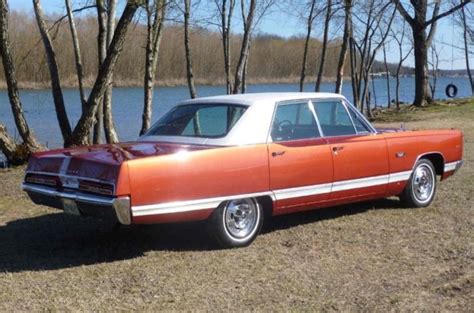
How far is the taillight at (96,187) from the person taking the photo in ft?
18.4

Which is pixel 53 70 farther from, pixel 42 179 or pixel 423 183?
pixel 423 183

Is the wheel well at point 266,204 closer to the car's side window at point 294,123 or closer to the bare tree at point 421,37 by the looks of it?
the car's side window at point 294,123

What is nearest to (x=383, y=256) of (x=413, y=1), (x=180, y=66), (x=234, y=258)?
(x=234, y=258)

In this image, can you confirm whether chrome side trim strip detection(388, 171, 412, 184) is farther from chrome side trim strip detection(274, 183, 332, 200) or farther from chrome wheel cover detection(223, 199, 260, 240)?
chrome wheel cover detection(223, 199, 260, 240)

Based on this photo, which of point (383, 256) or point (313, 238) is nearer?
point (383, 256)

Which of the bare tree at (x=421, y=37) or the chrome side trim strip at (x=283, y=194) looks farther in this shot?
the bare tree at (x=421, y=37)

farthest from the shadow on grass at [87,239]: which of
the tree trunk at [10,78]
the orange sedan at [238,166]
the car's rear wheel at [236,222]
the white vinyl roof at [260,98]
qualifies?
the tree trunk at [10,78]

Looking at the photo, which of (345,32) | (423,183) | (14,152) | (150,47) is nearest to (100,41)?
(150,47)

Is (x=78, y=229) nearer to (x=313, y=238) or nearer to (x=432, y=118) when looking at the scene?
(x=313, y=238)

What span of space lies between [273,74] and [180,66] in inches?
375

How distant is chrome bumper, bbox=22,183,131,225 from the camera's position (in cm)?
557

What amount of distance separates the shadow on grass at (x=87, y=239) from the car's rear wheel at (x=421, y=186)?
1.98 feet

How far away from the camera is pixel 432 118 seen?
24656 millimetres

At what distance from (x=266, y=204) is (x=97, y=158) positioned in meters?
1.69
